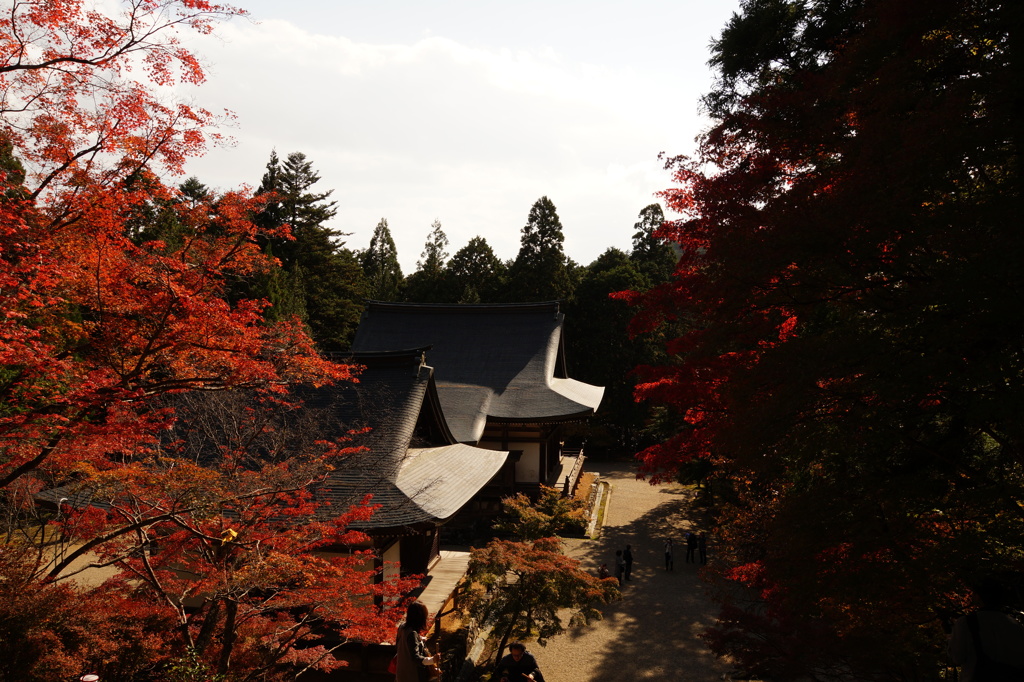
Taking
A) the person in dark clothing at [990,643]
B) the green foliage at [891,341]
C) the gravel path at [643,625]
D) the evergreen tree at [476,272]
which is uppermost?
the evergreen tree at [476,272]

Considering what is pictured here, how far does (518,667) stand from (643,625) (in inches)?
302

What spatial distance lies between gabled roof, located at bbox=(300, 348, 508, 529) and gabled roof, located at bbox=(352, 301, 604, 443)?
199 inches

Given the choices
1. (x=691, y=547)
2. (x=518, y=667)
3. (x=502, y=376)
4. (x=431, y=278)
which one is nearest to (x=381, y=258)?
(x=431, y=278)

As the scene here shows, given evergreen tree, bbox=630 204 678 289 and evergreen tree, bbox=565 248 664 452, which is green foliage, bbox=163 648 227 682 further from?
evergreen tree, bbox=630 204 678 289

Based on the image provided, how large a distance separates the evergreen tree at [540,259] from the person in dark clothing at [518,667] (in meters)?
32.4

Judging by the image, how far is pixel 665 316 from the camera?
8.59 m

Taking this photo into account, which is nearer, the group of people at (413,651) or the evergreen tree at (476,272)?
the group of people at (413,651)

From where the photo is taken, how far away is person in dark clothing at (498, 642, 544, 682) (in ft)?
19.5

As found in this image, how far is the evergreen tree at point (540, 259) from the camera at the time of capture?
3809 cm

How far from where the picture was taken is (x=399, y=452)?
11641 mm

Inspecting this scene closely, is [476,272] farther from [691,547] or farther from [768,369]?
[768,369]

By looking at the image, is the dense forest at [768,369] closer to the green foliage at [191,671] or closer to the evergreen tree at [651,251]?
the green foliage at [191,671]

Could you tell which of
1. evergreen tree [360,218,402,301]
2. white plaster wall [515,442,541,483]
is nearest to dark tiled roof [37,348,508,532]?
white plaster wall [515,442,541,483]

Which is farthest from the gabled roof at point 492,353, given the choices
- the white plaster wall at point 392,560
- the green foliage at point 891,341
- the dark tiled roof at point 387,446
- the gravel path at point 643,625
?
the green foliage at point 891,341
